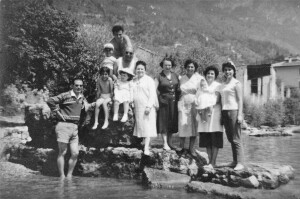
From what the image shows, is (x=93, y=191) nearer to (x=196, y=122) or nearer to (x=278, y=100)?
(x=196, y=122)

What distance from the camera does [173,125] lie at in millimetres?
9898

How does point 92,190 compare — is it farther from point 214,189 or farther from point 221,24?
point 221,24

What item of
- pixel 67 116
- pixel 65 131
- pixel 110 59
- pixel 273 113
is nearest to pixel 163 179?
pixel 65 131

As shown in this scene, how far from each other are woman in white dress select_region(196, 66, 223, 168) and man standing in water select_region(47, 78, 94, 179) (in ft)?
9.64

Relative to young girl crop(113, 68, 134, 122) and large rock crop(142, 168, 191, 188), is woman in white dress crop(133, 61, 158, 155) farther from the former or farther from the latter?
large rock crop(142, 168, 191, 188)

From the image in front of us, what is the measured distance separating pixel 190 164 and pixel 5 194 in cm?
432

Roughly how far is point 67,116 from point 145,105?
1908mm

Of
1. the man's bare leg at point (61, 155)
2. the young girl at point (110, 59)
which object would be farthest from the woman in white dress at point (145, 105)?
the man's bare leg at point (61, 155)

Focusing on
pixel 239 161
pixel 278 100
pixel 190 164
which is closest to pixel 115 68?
pixel 190 164

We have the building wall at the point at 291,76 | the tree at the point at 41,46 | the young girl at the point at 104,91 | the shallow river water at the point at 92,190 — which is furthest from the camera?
the building wall at the point at 291,76

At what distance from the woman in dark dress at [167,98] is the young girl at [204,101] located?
80 centimetres

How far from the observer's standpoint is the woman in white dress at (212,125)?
9.01m

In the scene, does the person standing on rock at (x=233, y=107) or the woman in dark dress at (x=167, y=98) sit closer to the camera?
the person standing on rock at (x=233, y=107)

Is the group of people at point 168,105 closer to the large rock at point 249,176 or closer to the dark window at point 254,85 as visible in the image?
the large rock at point 249,176
